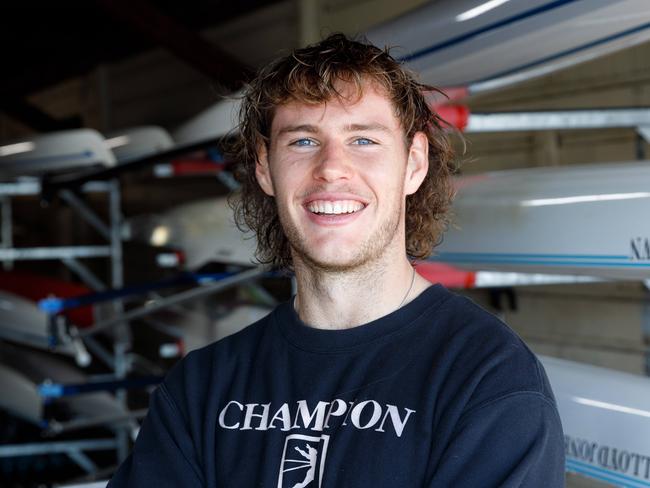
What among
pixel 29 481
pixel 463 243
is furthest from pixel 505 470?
pixel 29 481

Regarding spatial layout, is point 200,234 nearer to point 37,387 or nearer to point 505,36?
point 37,387

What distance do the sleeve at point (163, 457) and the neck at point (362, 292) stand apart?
0.93ft

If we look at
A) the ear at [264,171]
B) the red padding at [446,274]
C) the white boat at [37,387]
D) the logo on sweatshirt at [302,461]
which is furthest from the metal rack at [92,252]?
the logo on sweatshirt at [302,461]

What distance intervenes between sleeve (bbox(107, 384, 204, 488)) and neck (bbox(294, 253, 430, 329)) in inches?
11.1

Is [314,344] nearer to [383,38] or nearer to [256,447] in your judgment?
[256,447]

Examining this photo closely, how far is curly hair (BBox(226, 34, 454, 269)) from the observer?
1.44m

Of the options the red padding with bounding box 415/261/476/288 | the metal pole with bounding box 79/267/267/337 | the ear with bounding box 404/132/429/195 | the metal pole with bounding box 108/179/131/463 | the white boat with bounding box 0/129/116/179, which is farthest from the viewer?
the metal pole with bounding box 108/179/131/463

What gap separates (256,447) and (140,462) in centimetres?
21

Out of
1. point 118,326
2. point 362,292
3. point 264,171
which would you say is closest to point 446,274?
point 264,171

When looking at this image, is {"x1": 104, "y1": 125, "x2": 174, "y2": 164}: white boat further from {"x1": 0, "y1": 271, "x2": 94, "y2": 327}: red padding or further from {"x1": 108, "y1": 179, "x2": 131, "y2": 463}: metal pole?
{"x1": 0, "y1": 271, "x2": 94, "y2": 327}: red padding

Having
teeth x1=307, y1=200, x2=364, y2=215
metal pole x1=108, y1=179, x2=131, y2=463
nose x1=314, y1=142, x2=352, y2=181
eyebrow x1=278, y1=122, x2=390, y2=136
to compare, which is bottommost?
metal pole x1=108, y1=179, x2=131, y2=463

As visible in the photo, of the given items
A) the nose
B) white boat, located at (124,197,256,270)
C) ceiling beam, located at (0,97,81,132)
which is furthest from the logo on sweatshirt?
ceiling beam, located at (0,97,81,132)

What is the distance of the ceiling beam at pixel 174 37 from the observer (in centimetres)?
408

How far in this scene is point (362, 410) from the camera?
122 cm
